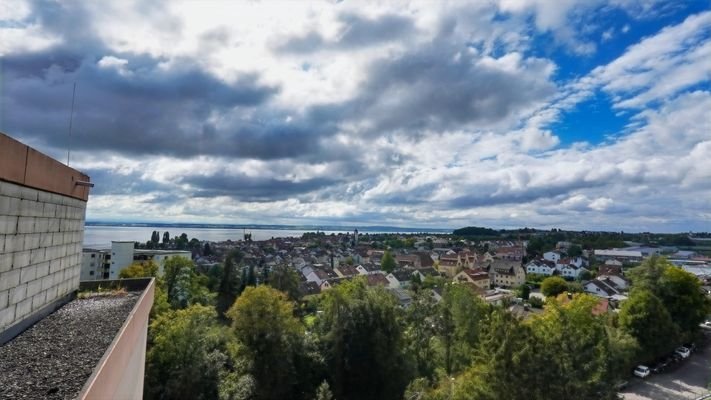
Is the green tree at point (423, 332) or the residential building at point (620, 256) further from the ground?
the residential building at point (620, 256)

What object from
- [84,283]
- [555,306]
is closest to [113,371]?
[84,283]

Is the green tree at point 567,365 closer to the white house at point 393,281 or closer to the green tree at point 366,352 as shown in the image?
the green tree at point 366,352

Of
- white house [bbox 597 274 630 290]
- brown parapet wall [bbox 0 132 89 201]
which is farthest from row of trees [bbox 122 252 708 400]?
white house [bbox 597 274 630 290]

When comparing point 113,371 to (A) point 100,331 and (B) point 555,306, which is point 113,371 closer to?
(A) point 100,331

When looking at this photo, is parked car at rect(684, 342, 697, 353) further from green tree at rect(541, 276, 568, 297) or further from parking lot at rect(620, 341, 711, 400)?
green tree at rect(541, 276, 568, 297)

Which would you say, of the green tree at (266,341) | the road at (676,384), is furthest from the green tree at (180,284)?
the road at (676,384)

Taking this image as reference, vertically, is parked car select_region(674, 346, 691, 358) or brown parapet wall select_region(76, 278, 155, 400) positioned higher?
brown parapet wall select_region(76, 278, 155, 400)

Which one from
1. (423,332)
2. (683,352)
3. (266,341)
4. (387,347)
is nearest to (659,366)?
(683,352)
